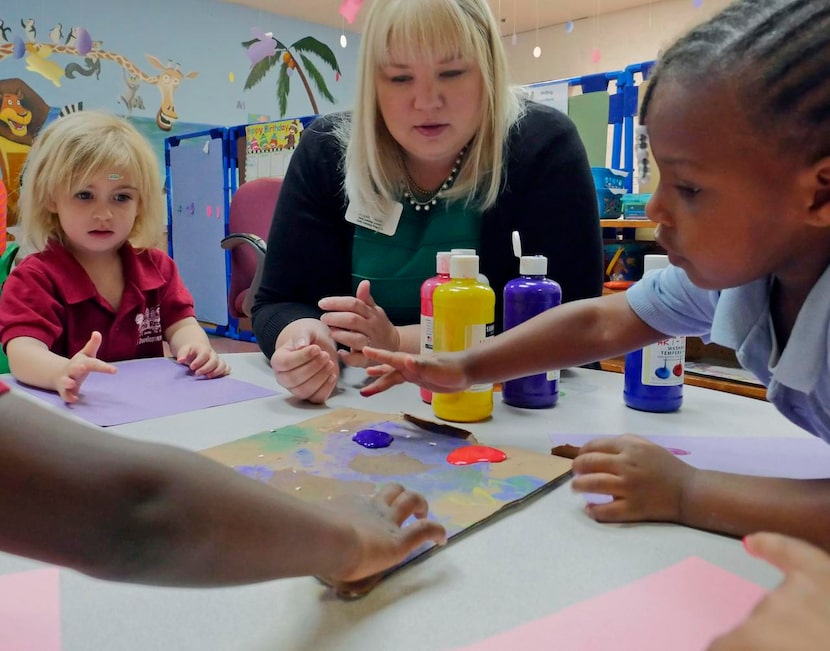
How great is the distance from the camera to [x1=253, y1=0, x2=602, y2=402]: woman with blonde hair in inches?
40.7

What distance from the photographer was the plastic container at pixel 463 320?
79 cm

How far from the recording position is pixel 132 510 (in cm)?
28

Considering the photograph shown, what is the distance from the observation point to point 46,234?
50.6 inches

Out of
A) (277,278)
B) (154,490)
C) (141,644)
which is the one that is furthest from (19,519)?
(277,278)

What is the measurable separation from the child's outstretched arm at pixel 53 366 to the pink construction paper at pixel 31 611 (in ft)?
1.49

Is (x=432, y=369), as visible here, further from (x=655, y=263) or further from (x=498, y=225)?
(x=498, y=225)

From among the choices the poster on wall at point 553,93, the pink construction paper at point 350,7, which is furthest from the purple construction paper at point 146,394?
the poster on wall at point 553,93

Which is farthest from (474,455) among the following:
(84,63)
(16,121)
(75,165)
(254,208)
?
(84,63)

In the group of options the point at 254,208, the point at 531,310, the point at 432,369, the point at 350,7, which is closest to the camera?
the point at 432,369

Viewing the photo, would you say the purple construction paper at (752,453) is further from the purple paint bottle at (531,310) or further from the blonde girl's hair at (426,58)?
the blonde girl's hair at (426,58)

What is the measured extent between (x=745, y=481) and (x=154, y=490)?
0.45 metres

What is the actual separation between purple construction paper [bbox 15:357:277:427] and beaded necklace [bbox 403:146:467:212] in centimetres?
44

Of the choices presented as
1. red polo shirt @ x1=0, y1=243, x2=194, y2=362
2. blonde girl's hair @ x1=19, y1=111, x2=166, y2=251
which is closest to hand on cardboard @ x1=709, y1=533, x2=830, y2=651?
red polo shirt @ x1=0, y1=243, x2=194, y2=362

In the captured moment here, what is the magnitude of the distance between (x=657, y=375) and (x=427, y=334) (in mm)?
288
